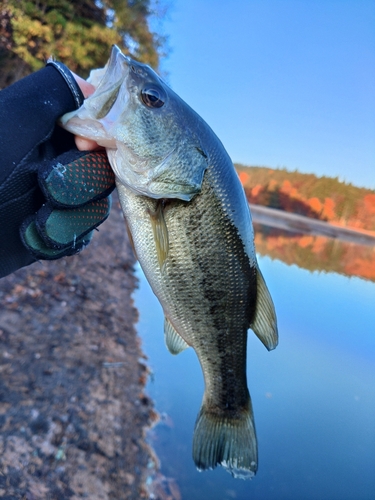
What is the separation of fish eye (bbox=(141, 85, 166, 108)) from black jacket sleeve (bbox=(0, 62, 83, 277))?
0.39 metres

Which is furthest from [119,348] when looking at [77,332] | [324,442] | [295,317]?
[295,317]

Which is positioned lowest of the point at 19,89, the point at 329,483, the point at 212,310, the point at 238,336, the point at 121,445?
the point at 329,483

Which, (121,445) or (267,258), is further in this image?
(267,258)

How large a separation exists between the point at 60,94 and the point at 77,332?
3750mm

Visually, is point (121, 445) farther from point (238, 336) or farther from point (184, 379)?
point (238, 336)

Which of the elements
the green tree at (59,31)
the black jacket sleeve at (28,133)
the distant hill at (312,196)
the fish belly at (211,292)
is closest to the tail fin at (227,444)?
the fish belly at (211,292)

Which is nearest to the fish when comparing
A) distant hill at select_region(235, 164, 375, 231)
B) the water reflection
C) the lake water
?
the lake water

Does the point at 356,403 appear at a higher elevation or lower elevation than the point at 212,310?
lower

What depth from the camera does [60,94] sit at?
1870 millimetres

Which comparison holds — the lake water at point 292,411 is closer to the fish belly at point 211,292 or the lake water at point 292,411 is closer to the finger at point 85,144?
the fish belly at point 211,292

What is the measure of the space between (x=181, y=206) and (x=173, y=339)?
3.05 feet

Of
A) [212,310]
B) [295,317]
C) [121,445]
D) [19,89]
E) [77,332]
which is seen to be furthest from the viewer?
[295,317]

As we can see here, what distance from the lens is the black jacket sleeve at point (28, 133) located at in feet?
5.86

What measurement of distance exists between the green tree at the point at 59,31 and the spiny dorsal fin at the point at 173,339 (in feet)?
50.7
